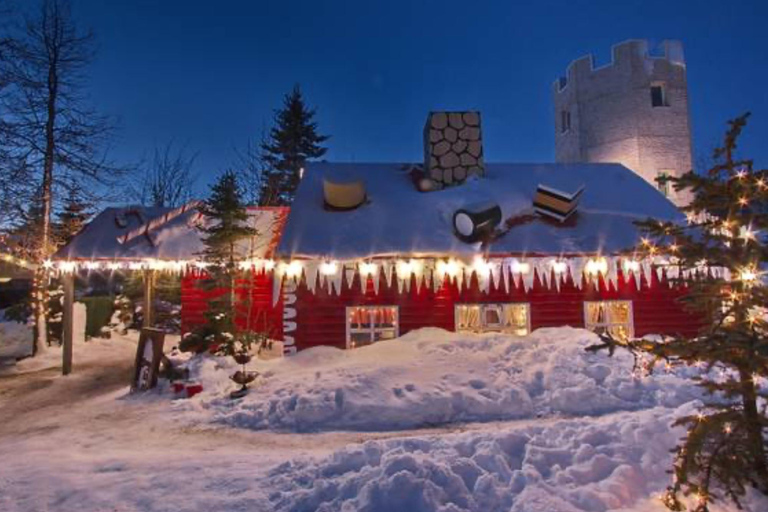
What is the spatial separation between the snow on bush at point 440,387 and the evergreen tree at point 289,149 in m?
23.2

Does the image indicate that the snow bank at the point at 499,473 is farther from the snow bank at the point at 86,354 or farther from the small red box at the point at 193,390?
the snow bank at the point at 86,354

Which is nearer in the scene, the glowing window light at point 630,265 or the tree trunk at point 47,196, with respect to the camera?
the glowing window light at point 630,265

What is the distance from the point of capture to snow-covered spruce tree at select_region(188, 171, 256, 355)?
11797mm

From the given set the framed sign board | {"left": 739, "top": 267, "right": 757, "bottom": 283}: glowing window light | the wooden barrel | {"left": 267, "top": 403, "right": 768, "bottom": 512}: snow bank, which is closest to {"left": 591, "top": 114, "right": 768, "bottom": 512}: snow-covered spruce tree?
{"left": 739, "top": 267, "right": 757, "bottom": 283}: glowing window light

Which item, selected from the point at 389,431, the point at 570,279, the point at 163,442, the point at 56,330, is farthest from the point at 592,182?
the point at 56,330

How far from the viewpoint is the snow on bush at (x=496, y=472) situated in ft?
14.6

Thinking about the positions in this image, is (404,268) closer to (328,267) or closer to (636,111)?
(328,267)

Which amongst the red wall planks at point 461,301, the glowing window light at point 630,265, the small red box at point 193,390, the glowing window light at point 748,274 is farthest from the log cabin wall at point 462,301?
A: the glowing window light at point 748,274

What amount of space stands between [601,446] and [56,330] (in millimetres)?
19407

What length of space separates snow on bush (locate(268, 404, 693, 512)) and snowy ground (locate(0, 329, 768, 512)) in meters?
0.02

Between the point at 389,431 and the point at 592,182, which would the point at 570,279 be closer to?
the point at 592,182

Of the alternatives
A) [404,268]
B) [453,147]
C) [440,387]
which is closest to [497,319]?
[404,268]

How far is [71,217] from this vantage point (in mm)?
22391

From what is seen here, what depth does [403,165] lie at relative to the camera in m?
15.8
